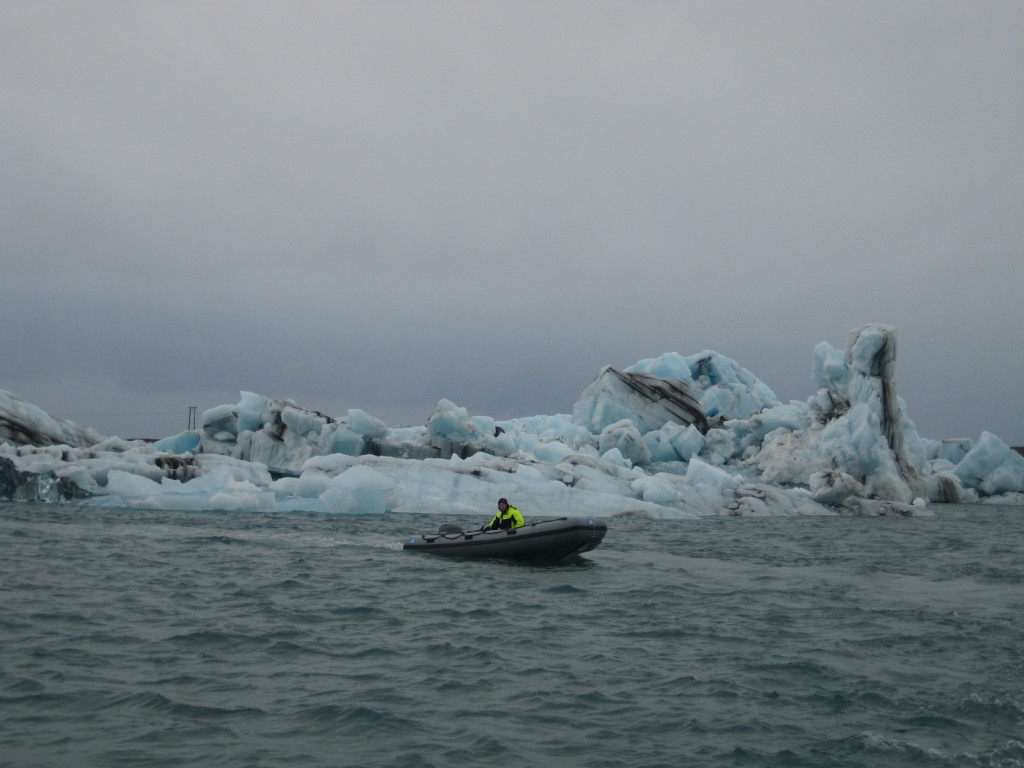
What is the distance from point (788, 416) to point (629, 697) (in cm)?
3593

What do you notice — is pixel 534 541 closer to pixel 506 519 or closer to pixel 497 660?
pixel 506 519

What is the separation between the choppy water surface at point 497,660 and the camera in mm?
6871

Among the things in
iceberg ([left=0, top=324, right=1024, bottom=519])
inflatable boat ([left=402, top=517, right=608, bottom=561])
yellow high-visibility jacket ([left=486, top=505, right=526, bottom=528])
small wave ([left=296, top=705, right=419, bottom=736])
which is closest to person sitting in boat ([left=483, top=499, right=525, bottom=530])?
yellow high-visibility jacket ([left=486, top=505, right=526, bottom=528])

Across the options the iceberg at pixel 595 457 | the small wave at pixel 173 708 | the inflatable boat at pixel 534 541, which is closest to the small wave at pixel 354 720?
the small wave at pixel 173 708

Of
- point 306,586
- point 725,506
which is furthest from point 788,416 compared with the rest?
point 306,586

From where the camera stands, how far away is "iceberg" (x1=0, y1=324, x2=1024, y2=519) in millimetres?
28141

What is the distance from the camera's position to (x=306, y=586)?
542 inches

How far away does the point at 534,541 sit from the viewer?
56.5 ft

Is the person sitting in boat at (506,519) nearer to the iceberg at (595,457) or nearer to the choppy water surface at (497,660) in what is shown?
the choppy water surface at (497,660)

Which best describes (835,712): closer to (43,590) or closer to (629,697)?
(629,697)

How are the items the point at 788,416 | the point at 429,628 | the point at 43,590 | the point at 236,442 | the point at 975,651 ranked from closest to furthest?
1. the point at 975,651
2. the point at 429,628
3. the point at 43,590
4. the point at 236,442
5. the point at 788,416

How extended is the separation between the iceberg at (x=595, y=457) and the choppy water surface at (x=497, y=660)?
10.3 metres

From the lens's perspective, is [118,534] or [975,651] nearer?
[975,651]

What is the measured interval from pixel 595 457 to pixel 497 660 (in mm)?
24531
